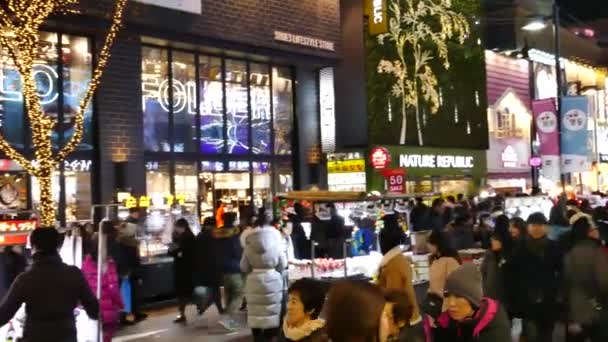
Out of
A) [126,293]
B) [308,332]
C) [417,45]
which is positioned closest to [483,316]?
[308,332]

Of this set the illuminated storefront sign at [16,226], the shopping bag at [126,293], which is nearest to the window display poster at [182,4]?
the shopping bag at [126,293]

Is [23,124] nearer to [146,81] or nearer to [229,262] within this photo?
[146,81]

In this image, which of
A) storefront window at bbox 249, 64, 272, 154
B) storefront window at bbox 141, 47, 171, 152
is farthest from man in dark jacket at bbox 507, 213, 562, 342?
storefront window at bbox 249, 64, 272, 154

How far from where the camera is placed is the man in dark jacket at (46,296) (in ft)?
18.2

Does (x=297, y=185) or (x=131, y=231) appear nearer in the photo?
(x=131, y=231)

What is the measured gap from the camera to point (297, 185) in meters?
22.4

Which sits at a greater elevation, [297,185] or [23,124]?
[23,124]

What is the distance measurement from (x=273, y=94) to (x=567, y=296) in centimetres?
1524

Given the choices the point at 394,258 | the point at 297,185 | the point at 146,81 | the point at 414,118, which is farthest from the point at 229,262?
the point at 414,118

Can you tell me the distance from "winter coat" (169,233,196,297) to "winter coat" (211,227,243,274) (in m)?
0.69

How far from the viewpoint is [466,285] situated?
4.45 m

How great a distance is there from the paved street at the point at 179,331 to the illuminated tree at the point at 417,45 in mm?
13936

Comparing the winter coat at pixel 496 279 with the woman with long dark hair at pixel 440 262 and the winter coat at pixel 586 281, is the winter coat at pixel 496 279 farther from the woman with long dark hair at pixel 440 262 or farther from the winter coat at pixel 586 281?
the woman with long dark hair at pixel 440 262

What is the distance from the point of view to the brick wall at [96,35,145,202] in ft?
55.1
